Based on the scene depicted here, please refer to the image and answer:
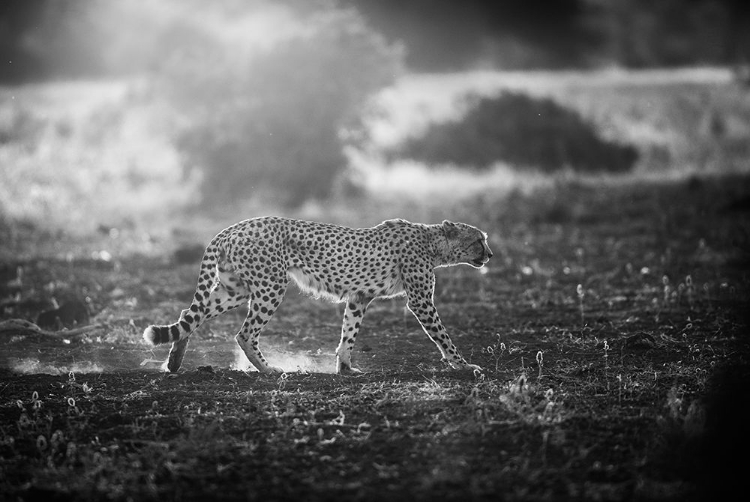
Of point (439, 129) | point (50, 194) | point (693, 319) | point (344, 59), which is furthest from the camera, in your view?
point (439, 129)

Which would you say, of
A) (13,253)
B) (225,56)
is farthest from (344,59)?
(13,253)

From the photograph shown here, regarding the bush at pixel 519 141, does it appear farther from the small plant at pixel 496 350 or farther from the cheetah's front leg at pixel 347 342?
the cheetah's front leg at pixel 347 342

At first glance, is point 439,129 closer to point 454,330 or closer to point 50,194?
point 50,194

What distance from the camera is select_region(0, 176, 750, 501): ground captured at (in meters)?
5.38

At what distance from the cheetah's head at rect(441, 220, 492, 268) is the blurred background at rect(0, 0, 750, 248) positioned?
8.20 m

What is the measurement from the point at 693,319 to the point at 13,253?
9.54 m

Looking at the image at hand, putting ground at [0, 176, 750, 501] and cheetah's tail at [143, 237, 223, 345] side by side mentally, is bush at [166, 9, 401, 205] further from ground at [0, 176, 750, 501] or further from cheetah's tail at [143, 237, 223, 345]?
cheetah's tail at [143, 237, 223, 345]

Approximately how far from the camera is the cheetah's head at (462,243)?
8.61 metres

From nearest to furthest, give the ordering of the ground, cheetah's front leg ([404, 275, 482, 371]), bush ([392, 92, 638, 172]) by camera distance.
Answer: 1. the ground
2. cheetah's front leg ([404, 275, 482, 371])
3. bush ([392, 92, 638, 172])

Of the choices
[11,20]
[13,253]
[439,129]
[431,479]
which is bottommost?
[431,479]

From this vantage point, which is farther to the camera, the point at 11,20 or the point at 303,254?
the point at 11,20

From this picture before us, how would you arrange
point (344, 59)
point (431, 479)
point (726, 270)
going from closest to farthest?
point (431, 479)
point (726, 270)
point (344, 59)

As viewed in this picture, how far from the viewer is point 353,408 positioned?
665 centimetres

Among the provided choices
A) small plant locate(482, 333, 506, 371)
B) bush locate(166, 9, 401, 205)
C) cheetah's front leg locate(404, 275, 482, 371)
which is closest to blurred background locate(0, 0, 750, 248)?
bush locate(166, 9, 401, 205)
